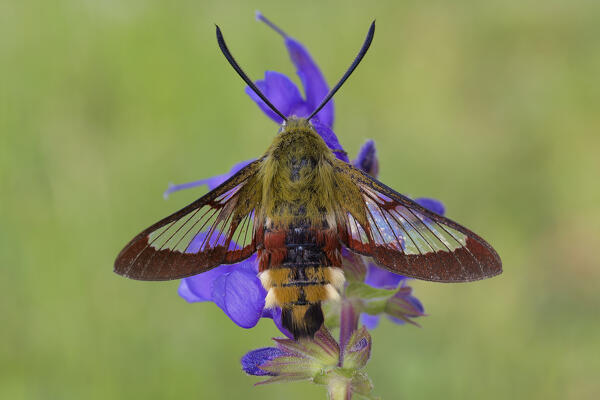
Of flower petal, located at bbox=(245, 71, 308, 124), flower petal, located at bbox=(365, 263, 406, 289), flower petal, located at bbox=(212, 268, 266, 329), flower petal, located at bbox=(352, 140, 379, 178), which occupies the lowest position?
flower petal, located at bbox=(212, 268, 266, 329)

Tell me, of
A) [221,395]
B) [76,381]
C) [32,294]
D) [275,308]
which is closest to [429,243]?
[275,308]

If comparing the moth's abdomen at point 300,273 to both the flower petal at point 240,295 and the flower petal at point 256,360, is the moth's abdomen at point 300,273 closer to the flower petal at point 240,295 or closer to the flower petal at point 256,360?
the flower petal at point 240,295

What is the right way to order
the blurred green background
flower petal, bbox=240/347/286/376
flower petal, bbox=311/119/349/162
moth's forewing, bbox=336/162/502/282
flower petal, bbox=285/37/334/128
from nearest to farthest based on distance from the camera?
1. moth's forewing, bbox=336/162/502/282
2. flower petal, bbox=240/347/286/376
3. flower petal, bbox=311/119/349/162
4. flower petal, bbox=285/37/334/128
5. the blurred green background

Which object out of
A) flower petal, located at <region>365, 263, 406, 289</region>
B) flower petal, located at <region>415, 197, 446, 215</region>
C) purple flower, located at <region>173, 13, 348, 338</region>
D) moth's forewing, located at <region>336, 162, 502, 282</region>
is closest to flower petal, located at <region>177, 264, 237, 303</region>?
purple flower, located at <region>173, 13, 348, 338</region>

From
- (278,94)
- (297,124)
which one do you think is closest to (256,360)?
(297,124)

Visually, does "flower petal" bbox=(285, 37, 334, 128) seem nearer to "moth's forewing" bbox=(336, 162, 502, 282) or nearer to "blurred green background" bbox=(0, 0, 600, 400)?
"moth's forewing" bbox=(336, 162, 502, 282)

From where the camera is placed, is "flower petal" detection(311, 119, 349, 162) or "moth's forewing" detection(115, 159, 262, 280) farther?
"flower petal" detection(311, 119, 349, 162)

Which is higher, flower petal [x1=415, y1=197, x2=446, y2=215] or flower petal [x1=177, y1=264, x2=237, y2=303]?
flower petal [x1=415, y1=197, x2=446, y2=215]
